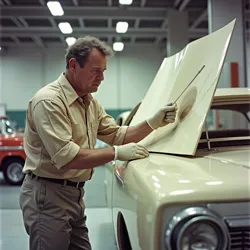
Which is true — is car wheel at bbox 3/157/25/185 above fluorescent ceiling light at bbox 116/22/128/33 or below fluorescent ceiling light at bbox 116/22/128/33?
below

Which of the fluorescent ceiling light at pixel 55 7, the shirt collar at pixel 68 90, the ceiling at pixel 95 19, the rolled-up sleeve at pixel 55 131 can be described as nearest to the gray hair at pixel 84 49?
the shirt collar at pixel 68 90

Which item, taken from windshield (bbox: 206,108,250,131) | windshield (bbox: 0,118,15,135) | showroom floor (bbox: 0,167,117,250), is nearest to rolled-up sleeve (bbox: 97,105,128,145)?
showroom floor (bbox: 0,167,117,250)

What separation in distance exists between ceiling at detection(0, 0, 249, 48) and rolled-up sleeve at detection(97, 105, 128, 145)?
8.05 meters

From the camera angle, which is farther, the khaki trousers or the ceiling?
the ceiling

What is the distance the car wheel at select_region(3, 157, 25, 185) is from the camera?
26.8ft

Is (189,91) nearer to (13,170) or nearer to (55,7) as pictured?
(13,170)

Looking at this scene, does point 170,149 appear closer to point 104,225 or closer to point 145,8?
point 104,225

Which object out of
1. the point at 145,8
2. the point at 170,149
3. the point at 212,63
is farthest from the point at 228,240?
the point at 145,8

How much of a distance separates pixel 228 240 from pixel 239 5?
7144 millimetres

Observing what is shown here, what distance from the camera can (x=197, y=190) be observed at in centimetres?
132

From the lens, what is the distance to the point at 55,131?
1939 millimetres

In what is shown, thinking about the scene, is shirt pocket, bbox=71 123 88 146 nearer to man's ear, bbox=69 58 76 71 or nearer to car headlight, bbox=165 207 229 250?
man's ear, bbox=69 58 76 71

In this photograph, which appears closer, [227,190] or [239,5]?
[227,190]

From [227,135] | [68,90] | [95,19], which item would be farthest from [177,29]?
[68,90]
